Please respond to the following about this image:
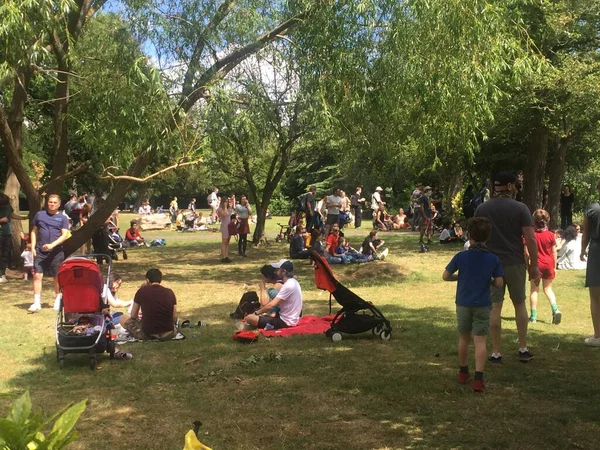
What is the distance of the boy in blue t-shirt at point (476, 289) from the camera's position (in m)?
5.66

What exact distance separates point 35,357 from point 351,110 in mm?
7285

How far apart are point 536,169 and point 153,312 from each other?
16220mm

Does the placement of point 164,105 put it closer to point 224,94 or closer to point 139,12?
point 224,94

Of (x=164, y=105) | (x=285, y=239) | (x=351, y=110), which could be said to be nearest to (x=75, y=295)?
(x=164, y=105)

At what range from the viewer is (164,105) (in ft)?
37.0

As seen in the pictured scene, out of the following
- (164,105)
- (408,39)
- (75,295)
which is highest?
(408,39)

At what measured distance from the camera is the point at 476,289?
5676 mm

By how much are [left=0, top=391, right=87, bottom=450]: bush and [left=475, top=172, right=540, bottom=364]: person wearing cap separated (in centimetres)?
486

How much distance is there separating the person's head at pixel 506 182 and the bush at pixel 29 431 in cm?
504

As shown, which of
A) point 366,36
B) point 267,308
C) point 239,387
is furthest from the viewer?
point 366,36

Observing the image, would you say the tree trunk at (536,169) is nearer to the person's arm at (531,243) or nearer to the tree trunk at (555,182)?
the tree trunk at (555,182)

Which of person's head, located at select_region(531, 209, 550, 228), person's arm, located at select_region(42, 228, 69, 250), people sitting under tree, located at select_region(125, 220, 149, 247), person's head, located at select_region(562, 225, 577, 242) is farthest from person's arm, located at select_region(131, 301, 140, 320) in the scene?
people sitting under tree, located at select_region(125, 220, 149, 247)

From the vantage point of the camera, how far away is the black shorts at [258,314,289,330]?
844 cm

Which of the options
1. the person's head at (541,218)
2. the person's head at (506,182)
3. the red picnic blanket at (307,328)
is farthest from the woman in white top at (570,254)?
the person's head at (506,182)
